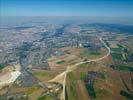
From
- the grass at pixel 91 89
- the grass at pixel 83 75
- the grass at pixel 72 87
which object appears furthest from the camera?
the grass at pixel 83 75

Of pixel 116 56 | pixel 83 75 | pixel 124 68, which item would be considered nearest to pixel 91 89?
pixel 83 75

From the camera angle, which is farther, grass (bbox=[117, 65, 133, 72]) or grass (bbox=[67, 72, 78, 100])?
grass (bbox=[117, 65, 133, 72])

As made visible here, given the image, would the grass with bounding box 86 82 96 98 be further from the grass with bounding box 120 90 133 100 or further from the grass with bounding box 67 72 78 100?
the grass with bounding box 120 90 133 100

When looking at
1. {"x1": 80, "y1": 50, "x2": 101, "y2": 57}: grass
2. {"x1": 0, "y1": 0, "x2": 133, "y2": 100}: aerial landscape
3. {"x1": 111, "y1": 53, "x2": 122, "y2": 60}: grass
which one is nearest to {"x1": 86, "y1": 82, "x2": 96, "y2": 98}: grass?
{"x1": 0, "y1": 0, "x2": 133, "y2": 100}: aerial landscape

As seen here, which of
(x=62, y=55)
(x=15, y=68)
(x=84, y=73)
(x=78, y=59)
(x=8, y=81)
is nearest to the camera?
(x=8, y=81)

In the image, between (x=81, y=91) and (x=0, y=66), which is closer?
(x=81, y=91)

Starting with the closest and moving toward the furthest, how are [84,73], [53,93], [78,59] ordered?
1. [53,93]
2. [84,73]
3. [78,59]

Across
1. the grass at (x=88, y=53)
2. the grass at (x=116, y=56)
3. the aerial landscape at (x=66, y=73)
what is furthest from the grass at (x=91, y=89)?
the grass at (x=88, y=53)

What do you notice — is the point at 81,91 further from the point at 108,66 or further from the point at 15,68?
the point at 15,68

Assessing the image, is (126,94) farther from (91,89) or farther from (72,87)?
(72,87)

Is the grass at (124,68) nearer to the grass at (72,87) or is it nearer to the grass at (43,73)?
the grass at (72,87)

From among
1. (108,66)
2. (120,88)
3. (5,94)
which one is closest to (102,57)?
(108,66)
